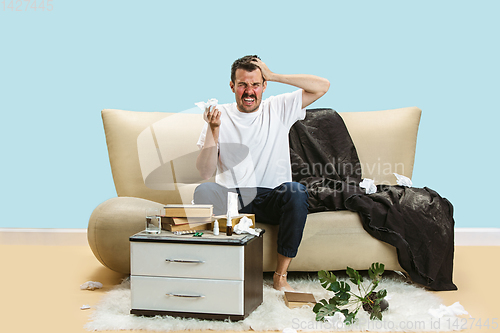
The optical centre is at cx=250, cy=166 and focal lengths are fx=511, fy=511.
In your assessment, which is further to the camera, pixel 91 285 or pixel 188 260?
pixel 91 285

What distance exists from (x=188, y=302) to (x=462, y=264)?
1.74 meters

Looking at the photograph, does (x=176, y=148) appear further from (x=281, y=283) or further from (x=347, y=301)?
(x=347, y=301)

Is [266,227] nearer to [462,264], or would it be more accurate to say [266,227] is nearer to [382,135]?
[382,135]

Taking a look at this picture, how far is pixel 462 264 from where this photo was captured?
9.55 feet

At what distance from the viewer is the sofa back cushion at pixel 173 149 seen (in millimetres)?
2895

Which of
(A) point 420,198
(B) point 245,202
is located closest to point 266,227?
(B) point 245,202

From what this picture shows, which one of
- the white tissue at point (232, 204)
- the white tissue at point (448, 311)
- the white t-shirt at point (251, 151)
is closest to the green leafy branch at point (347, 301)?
the white tissue at point (448, 311)

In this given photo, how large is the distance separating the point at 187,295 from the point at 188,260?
13cm

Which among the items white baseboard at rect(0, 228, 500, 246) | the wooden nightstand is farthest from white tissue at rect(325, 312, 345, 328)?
white baseboard at rect(0, 228, 500, 246)

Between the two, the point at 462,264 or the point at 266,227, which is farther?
the point at 462,264

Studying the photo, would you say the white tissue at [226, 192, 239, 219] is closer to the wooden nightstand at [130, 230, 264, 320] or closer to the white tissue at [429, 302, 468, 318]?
the wooden nightstand at [130, 230, 264, 320]

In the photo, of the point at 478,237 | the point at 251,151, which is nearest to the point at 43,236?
the point at 251,151

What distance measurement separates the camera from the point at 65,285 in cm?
246

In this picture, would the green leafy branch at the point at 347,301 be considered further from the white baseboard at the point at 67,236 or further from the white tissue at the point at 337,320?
the white baseboard at the point at 67,236
